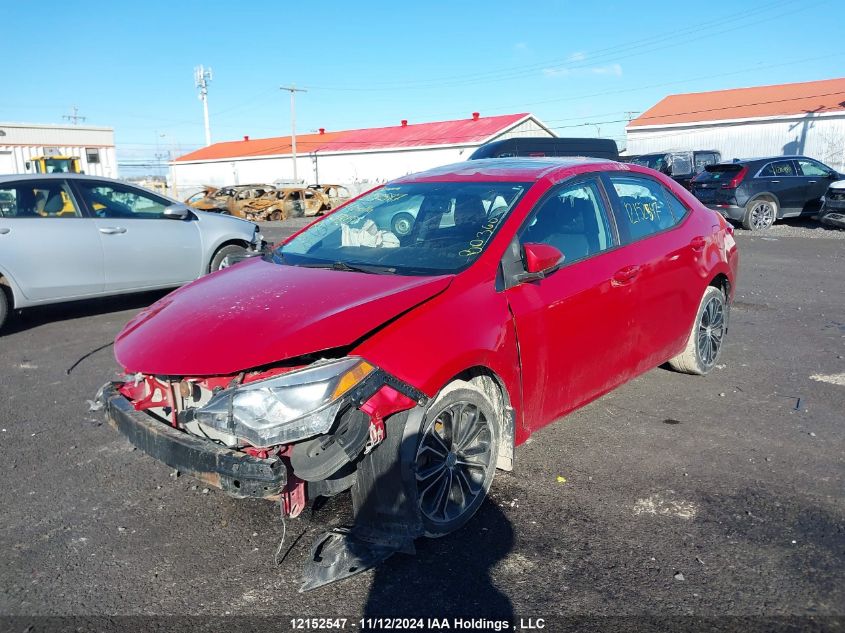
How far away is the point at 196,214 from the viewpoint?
8.52 meters

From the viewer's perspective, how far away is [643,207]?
15.3ft

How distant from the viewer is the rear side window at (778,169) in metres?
15.5

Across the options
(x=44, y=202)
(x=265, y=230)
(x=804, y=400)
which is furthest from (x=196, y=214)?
(x=265, y=230)

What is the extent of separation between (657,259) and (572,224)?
80 centimetres

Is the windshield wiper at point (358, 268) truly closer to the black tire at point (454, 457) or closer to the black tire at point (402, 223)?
the black tire at point (402, 223)

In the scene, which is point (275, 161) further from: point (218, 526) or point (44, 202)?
point (218, 526)

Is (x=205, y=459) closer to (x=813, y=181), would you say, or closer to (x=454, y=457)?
(x=454, y=457)

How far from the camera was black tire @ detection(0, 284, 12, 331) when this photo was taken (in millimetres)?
7125

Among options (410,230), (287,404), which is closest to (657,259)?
(410,230)

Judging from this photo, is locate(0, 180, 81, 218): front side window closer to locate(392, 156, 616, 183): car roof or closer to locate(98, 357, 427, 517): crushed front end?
locate(392, 156, 616, 183): car roof

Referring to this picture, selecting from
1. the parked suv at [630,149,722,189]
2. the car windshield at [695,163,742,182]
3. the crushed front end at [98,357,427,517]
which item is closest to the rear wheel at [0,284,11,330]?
the crushed front end at [98,357,427,517]

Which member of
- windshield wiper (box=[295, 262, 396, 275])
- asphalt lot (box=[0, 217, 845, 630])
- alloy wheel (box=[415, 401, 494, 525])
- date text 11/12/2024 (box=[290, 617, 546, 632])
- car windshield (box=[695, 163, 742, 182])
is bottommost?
date text 11/12/2024 (box=[290, 617, 546, 632])

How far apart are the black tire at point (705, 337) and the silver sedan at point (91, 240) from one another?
227 inches

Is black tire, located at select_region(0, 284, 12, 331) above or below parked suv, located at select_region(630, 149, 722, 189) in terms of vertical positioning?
below
